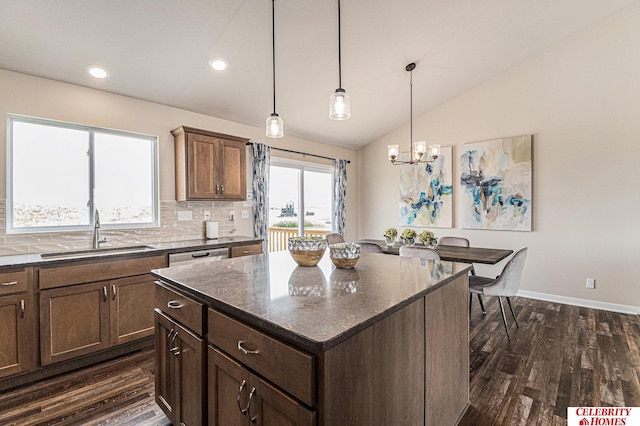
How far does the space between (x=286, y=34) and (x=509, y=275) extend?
10.7 ft

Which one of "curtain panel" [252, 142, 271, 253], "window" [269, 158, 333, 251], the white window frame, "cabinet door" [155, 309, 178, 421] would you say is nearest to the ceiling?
"curtain panel" [252, 142, 271, 253]

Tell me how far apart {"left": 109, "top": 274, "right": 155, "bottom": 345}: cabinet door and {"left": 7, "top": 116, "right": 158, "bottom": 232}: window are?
86cm

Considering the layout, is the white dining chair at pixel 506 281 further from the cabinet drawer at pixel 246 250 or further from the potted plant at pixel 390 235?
the cabinet drawer at pixel 246 250

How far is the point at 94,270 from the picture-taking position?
8.27ft

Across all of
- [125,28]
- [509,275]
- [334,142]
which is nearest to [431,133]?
[334,142]

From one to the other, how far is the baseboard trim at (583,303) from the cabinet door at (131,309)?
483cm

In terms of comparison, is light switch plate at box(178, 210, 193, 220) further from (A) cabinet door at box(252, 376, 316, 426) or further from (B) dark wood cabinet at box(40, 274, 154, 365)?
(A) cabinet door at box(252, 376, 316, 426)

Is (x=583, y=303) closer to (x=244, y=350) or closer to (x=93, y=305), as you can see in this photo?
(x=244, y=350)

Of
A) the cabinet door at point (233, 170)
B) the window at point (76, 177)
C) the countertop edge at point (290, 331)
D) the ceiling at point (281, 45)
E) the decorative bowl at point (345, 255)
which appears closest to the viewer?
the countertop edge at point (290, 331)

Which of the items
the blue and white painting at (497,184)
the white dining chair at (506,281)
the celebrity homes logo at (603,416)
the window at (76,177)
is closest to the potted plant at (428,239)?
the white dining chair at (506,281)

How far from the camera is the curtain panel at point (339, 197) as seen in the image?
5777mm

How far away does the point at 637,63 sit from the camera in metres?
3.60

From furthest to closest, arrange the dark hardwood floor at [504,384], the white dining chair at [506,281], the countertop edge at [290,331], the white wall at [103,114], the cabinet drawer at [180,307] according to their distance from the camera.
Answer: the white dining chair at [506,281]
the white wall at [103,114]
the dark hardwood floor at [504,384]
the cabinet drawer at [180,307]
the countertop edge at [290,331]

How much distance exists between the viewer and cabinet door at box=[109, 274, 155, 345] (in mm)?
2625
